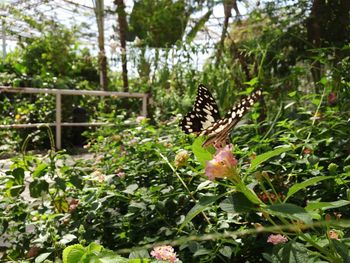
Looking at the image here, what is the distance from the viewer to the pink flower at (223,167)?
2.46ft

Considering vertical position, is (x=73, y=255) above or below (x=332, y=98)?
below

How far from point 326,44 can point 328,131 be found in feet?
6.93

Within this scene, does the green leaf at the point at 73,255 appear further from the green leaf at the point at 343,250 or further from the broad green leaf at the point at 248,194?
the green leaf at the point at 343,250

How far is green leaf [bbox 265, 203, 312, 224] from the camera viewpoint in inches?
25.4

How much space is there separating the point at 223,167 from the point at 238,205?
2.6 inches

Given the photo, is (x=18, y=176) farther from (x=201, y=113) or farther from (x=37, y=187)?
(x=201, y=113)

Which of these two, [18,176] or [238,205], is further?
[18,176]

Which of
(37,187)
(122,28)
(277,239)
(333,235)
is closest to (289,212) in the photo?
(333,235)

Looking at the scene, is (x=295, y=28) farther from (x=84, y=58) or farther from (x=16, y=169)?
(x=84, y=58)

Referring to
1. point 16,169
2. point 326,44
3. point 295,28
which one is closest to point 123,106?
point 295,28

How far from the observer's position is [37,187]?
5.56ft

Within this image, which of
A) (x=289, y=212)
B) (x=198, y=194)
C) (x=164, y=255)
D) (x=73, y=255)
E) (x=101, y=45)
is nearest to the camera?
(x=289, y=212)

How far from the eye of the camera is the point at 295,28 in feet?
13.6

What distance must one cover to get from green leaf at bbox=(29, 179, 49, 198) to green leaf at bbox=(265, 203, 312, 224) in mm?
1196
